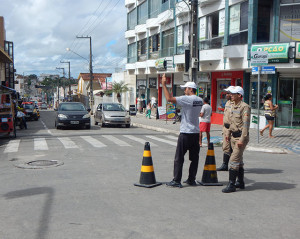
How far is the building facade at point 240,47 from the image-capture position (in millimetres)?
17375

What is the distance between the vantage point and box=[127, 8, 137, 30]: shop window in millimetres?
38000

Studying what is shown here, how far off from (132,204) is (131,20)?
35.9m

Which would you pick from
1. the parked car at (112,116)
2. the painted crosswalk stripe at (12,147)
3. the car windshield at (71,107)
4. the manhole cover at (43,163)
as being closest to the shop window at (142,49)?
the parked car at (112,116)

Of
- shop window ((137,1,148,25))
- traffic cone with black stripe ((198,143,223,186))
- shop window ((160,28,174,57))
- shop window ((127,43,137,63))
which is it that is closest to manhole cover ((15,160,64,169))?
traffic cone with black stripe ((198,143,223,186))

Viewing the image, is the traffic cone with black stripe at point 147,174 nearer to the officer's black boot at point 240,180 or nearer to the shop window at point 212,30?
the officer's black boot at point 240,180

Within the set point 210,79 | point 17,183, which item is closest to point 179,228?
point 17,183

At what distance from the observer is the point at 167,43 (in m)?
30.0

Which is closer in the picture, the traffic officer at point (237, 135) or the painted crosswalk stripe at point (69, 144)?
the traffic officer at point (237, 135)

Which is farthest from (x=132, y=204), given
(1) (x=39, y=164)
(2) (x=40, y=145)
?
(2) (x=40, y=145)

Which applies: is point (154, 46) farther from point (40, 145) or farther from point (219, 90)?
point (40, 145)

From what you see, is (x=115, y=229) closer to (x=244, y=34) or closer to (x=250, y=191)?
(x=250, y=191)

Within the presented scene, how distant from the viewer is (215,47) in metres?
21.8

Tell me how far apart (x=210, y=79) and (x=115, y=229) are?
65.2 feet

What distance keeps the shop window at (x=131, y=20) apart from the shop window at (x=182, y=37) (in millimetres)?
12026
